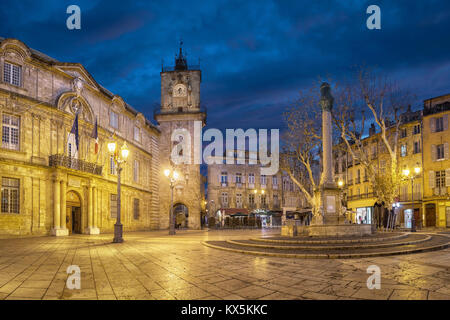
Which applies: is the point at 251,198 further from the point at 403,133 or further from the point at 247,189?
the point at 403,133

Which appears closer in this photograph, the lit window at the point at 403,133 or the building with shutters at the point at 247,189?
the lit window at the point at 403,133

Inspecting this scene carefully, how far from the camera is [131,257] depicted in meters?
9.88

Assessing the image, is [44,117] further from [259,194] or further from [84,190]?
[259,194]

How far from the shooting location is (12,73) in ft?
63.9

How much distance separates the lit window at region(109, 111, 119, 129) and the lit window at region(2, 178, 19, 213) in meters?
10.9

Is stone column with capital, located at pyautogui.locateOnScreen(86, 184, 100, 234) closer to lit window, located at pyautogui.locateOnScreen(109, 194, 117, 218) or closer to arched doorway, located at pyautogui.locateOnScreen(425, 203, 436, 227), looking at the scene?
lit window, located at pyautogui.locateOnScreen(109, 194, 117, 218)

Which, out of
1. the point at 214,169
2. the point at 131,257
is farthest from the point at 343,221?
the point at 214,169

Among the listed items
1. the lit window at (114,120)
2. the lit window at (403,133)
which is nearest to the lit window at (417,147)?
the lit window at (403,133)

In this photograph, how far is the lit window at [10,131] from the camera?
1884 cm

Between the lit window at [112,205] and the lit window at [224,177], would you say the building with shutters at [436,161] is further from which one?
the lit window at [112,205]

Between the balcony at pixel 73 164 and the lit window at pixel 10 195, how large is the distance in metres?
2.51

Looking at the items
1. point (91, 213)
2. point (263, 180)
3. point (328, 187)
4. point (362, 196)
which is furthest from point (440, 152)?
point (91, 213)

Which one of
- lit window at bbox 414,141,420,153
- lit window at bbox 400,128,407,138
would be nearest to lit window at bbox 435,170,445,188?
lit window at bbox 414,141,420,153
